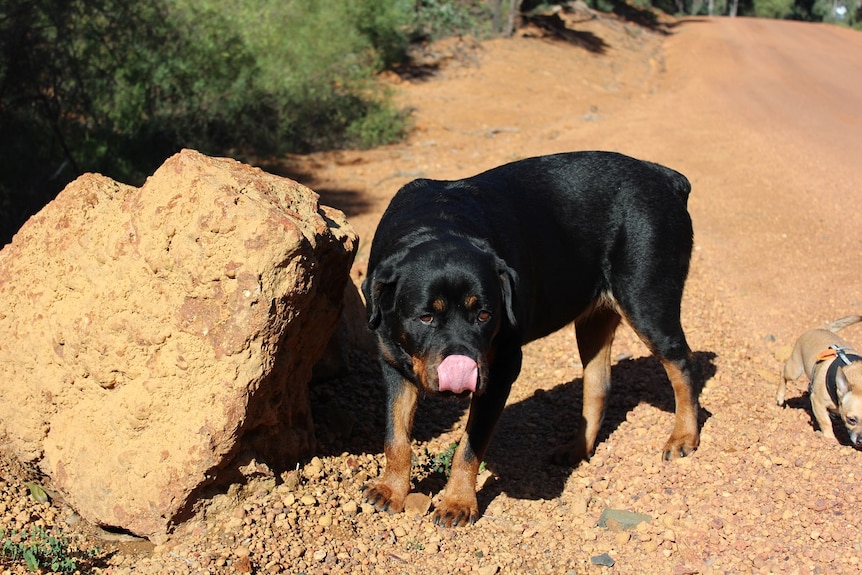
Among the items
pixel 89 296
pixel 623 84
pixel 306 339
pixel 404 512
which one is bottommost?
pixel 623 84

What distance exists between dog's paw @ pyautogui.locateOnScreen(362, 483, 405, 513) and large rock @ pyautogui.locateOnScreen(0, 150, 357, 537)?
52 centimetres

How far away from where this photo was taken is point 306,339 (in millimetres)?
5078

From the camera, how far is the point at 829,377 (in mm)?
6117

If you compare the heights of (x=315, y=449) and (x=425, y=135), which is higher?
(x=315, y=449)

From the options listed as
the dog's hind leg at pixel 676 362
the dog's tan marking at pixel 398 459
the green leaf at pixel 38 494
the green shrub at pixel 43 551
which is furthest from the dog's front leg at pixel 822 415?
the green leaf at pixel 38 494

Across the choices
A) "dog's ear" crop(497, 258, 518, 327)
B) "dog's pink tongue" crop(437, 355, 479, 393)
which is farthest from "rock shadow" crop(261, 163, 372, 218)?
"dog's pink tongue" crop(437, 355, 479, 393)

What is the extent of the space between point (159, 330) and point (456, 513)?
1838 mm

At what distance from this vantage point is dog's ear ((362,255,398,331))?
455cm

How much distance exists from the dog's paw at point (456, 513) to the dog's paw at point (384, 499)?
21cm

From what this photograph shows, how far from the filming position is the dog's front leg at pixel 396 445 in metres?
4.95

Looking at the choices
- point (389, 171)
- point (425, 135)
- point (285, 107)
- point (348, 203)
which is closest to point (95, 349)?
point (348, 203)

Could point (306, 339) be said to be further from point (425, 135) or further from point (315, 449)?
point (425, 135)

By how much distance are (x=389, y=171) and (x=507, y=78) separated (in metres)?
8.99

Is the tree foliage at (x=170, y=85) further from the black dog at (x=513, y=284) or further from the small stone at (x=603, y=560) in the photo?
the small stone at (x=603, y=560)
